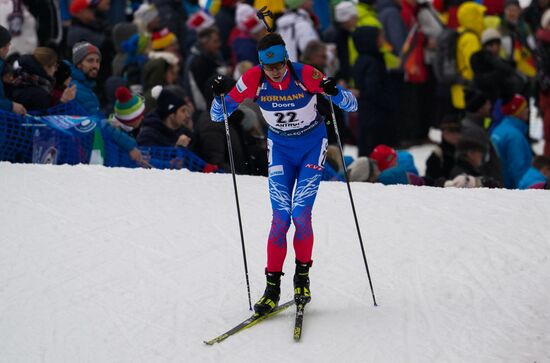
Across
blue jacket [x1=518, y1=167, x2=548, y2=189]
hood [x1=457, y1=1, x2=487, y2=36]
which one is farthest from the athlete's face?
hood [x1=457, y1=1, x2=487, y2=36]

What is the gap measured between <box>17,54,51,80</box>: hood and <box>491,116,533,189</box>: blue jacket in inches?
208

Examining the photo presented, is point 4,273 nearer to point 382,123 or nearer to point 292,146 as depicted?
point 292,146

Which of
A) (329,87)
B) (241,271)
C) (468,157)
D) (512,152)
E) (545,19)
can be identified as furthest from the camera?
(545,19)

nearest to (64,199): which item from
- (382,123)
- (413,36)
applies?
(382,123)

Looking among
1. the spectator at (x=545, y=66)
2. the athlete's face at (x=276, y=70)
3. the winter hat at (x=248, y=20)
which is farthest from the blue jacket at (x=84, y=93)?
the spectator at (x=545, y=66)

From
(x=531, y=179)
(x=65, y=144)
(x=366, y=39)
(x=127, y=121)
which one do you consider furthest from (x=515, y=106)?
(x=65, y=144)

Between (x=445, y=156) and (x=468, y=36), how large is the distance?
4382 mm

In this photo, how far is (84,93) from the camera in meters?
10.9

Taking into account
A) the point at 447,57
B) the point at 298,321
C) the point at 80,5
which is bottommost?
the point at 298,321

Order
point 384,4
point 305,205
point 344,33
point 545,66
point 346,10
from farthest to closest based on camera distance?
1. point 384,4
2. point 344,33
3. point 346,10
4. point 545,66
5. point 305,205

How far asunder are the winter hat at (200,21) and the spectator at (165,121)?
13.9 feet

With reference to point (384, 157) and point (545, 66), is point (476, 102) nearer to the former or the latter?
point (545, 66)

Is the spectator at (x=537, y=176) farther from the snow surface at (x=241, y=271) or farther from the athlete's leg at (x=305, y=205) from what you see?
the athlete's leg at (x=305, y=205)

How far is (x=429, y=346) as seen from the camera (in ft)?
22.6
